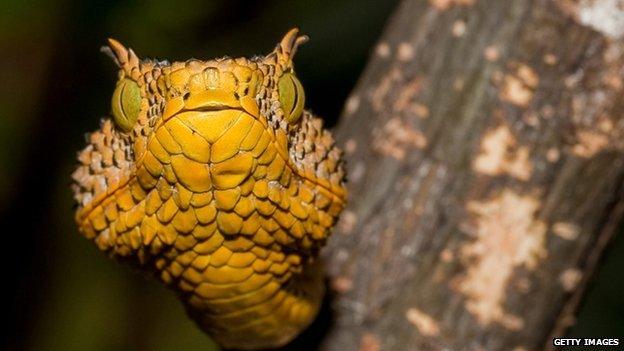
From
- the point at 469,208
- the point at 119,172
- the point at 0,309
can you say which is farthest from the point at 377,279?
the point at 0,309

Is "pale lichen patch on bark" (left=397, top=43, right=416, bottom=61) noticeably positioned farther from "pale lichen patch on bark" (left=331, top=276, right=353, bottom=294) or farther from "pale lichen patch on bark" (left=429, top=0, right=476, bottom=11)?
"pale lichen patch on bark" (left=331, top=276, right=353, bottom=294)

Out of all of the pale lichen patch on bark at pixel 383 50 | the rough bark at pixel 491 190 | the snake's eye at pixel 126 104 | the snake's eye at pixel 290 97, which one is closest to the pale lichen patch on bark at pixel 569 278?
the rough bark at pixel 491 190

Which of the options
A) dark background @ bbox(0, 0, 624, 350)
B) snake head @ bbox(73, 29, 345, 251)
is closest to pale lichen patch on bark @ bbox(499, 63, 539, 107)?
snake head @ bbox(73, 29, 345, 251)

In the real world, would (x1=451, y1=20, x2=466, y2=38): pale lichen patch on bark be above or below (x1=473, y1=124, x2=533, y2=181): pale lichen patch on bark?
above

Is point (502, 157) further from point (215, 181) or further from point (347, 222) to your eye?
point (215, 181)

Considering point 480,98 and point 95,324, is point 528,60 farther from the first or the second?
point 95,324

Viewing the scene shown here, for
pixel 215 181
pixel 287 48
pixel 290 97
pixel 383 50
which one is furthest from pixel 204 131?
pixel 383 50
